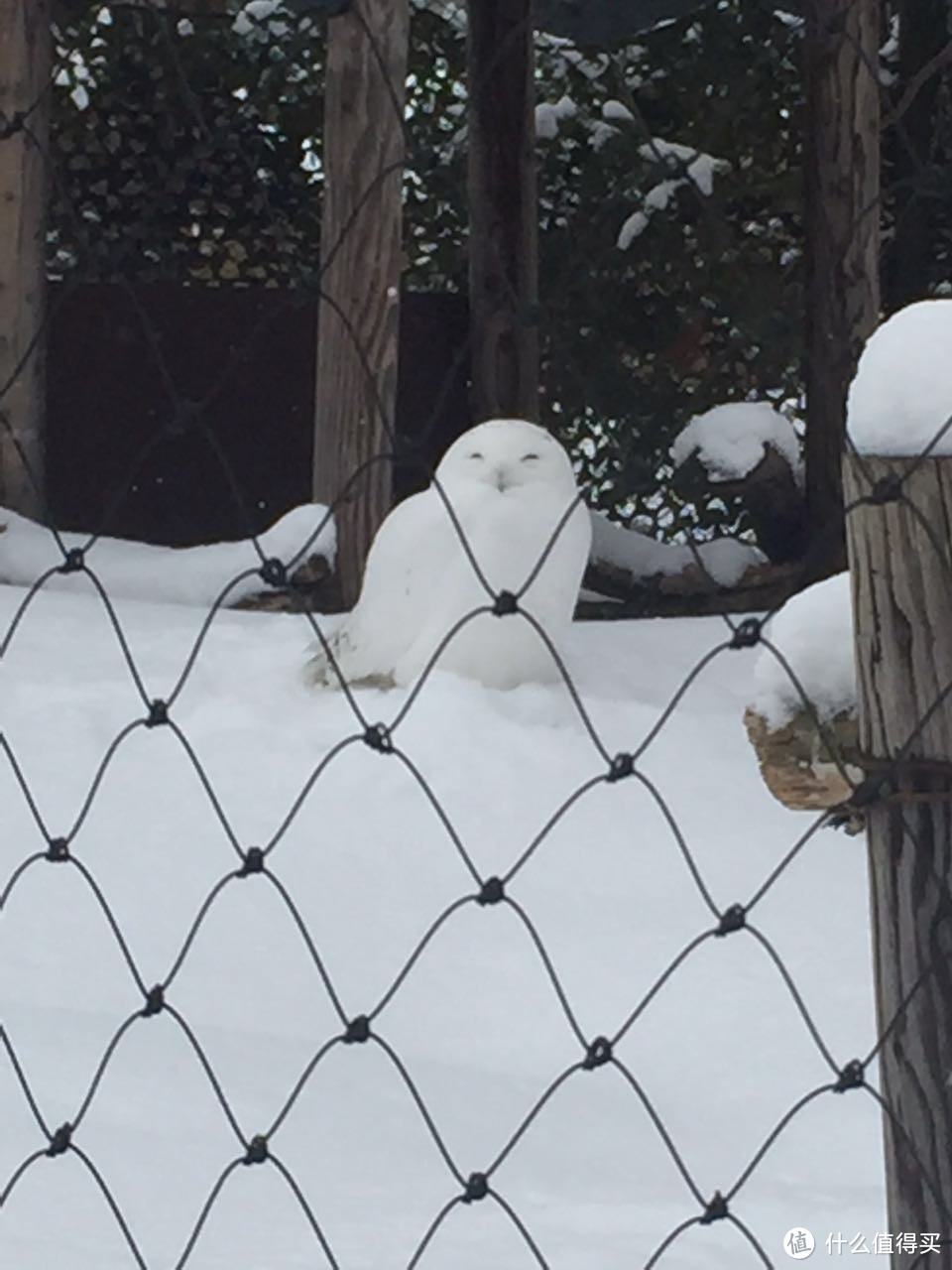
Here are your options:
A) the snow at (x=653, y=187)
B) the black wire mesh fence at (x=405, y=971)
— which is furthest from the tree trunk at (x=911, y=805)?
the snow at (x=653, y=187)

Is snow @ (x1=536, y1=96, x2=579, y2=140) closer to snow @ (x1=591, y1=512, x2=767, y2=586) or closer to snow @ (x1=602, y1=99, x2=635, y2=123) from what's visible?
snow @ (x1=602, y1=99, x2=635, y2=123)

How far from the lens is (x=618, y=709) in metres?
2.91

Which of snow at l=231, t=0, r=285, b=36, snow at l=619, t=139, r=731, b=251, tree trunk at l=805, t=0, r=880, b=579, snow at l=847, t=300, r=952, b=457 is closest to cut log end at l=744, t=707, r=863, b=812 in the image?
snow at l=847, t=300, r=952, b=457

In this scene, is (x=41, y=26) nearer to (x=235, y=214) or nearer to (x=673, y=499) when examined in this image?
(x=235, y=214)

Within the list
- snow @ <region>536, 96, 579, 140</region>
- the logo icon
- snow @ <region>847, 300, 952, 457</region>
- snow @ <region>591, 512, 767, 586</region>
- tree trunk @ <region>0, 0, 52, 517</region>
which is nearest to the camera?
snow @ <region>847, 300, 952, 457</region>

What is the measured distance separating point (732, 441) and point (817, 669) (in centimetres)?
305

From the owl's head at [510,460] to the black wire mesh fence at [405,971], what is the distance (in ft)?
0.59

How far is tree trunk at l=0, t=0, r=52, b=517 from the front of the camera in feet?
12.4

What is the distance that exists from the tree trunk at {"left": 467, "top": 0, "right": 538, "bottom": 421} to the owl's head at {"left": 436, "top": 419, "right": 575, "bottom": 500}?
104 cm

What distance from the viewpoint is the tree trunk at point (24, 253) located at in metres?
3.79

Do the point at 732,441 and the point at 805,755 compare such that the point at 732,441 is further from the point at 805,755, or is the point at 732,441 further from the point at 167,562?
the point at 805,755

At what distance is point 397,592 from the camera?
300 centimetres

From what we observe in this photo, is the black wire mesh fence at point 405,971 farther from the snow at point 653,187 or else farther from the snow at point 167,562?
the snow at point 653,187

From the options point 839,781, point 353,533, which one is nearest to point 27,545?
point 353,533
